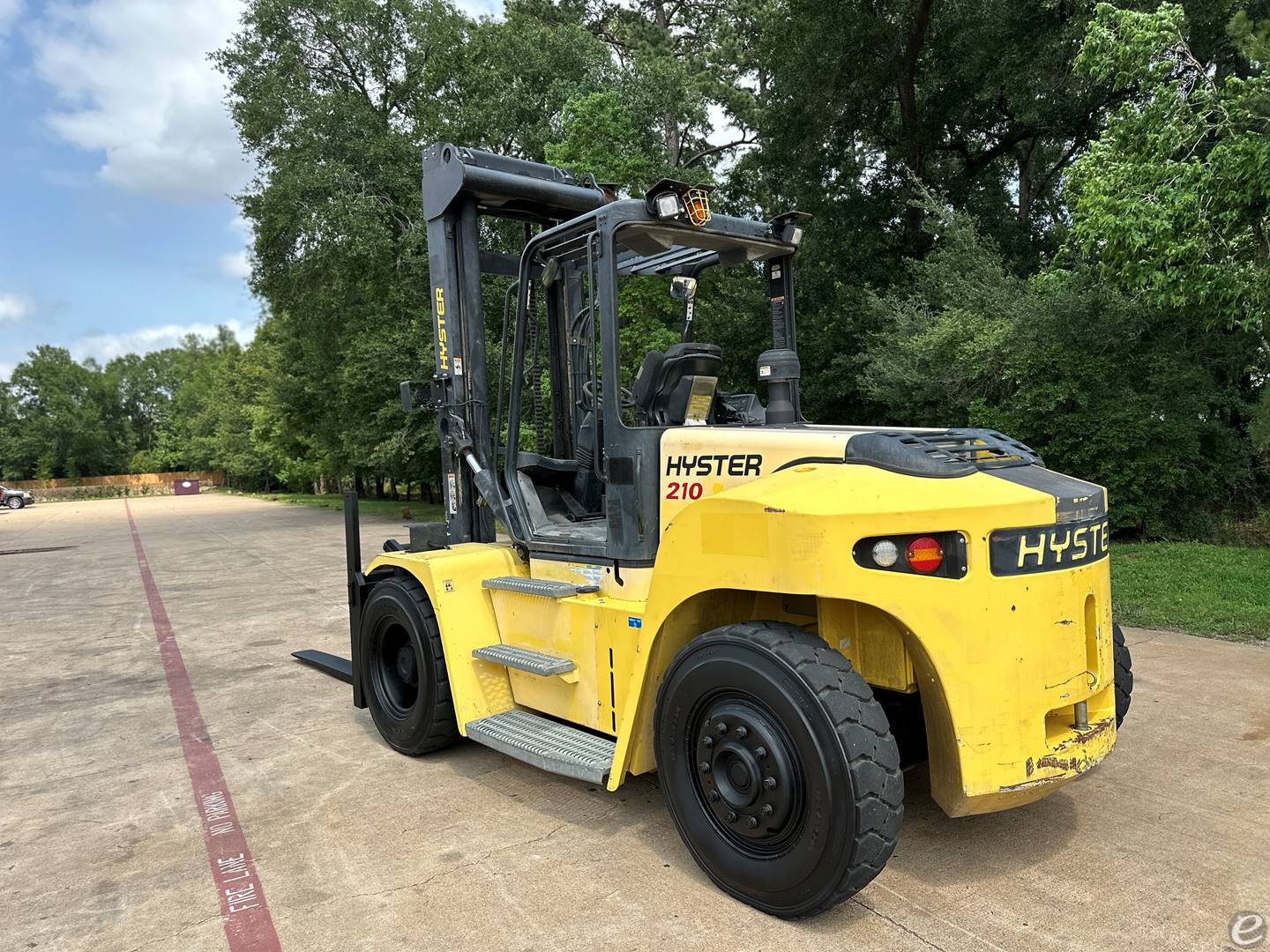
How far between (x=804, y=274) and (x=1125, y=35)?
31.5 ft

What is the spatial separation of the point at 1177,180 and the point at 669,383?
7.72 meters

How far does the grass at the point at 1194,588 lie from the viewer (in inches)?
313

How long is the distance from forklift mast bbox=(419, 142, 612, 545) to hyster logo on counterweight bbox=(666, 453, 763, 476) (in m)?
1.72

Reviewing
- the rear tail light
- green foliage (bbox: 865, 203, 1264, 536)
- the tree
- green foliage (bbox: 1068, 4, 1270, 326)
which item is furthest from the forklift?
the tree

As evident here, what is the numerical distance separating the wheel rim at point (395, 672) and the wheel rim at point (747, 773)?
249 centimetres

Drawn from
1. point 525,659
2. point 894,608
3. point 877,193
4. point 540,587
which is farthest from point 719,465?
point 877,193

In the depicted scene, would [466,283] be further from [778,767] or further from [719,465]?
[778,767]

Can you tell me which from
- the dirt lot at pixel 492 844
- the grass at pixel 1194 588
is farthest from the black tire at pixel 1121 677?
the grass at pixel 1194 588

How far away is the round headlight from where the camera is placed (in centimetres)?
304

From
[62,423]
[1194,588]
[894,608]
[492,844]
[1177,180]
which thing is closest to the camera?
[894,608]

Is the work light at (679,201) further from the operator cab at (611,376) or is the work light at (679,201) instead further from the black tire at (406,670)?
the black tire at (406,670)

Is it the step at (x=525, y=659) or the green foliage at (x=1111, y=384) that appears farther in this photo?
the green foliage at (x=1111, y=384)

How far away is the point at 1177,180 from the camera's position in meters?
9.06

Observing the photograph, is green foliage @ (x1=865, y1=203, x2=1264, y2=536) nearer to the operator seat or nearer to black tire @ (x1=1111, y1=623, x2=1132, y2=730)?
black tire @ (x1=1111, y1=623, x2=1132, y2=730)
